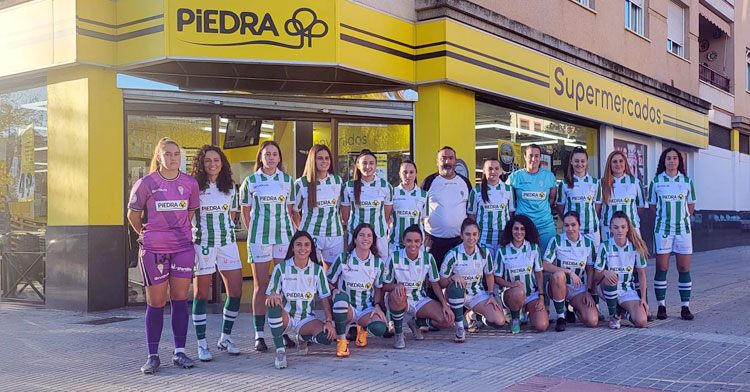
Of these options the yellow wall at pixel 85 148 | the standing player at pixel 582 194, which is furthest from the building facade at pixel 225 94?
the standing player at pixel 582 194

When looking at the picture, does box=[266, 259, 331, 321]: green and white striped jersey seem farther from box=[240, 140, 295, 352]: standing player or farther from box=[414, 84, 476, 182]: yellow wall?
box=[414, 84, 476, 182]: yellow wall

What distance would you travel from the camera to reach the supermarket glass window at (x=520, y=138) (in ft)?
38.2

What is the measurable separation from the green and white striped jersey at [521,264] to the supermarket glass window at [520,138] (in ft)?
12.0

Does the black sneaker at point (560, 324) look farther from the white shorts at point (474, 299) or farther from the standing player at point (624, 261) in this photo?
the white shorts at point (474, 299)

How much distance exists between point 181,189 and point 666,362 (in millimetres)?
4344

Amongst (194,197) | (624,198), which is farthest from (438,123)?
(194,197)

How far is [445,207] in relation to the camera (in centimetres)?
757

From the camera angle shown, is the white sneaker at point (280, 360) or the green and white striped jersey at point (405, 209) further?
the green and white striped jersey at point (405, 209)

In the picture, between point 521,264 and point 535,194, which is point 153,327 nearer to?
point 521,264

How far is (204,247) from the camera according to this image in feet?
20.6

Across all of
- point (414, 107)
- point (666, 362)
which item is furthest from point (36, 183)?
point (666, 362)

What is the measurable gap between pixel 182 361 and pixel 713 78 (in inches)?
784

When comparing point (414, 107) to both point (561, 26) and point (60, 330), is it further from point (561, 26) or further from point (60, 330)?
point (60, 330)

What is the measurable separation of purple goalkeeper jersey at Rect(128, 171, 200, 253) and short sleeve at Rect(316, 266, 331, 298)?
1.20 m
